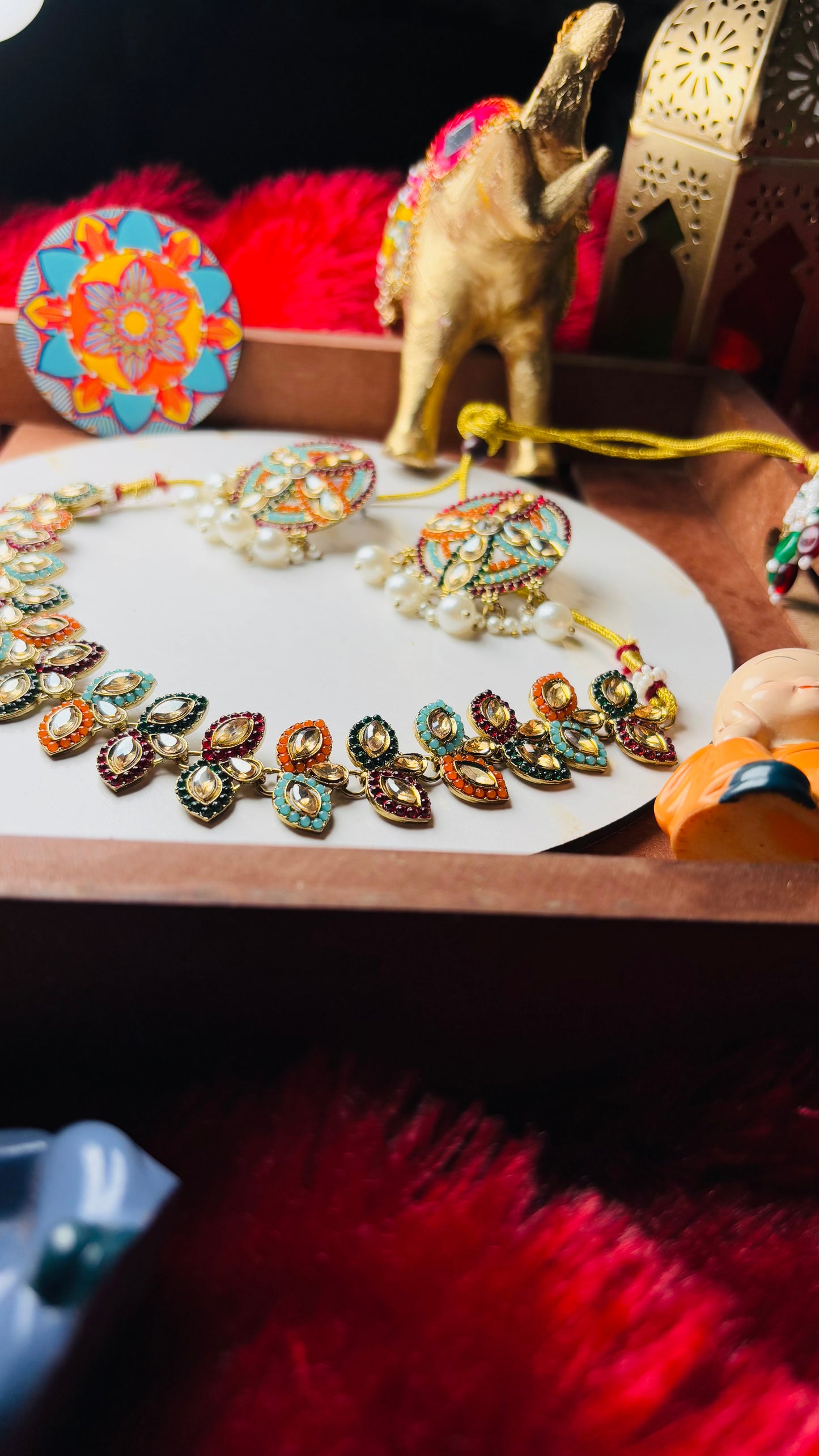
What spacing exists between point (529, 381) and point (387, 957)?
574mm

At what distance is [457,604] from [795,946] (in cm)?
31

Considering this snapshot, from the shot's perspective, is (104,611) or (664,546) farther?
(664,546)

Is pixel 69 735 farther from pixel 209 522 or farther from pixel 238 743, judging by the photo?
pixel 209 522

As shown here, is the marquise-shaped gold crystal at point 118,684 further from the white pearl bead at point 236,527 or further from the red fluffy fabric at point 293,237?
the red fluffy fabric at point 293,237

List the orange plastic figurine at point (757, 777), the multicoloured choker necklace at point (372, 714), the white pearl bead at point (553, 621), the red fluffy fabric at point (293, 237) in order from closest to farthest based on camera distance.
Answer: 1. the orange plastic figurine at point (757, 777)
2. the multicoloured choker necklace at point (372, 714)
3. the white pearl bead at point (553, 621)
4. the red fluffy fabric at point (293, 237)

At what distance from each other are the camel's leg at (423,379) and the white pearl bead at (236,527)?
0.57 ft

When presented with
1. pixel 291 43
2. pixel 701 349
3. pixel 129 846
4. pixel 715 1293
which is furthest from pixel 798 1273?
pixel 291 43

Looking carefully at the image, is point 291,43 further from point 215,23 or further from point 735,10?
point 735,10

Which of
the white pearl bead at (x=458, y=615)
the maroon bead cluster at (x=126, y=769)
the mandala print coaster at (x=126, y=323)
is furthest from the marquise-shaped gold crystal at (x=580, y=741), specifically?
the mandala print coaster at (x=126, y=323)

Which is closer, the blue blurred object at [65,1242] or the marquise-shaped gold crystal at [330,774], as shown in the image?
the blue blurred object at [65,1242]

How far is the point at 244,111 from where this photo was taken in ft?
3.54

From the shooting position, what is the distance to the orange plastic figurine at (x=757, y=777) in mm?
380

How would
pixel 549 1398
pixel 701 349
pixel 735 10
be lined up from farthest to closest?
pixel 701 349 → pixel 735 10 → pixel 549 1398

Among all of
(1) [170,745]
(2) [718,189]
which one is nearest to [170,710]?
(1) [170,745]
